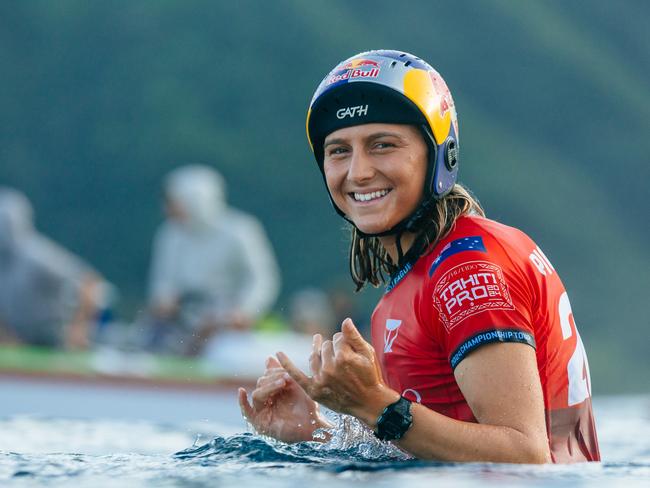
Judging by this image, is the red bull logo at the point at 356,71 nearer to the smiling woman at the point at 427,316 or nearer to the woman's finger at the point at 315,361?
the smiling woman at the point at 427,316

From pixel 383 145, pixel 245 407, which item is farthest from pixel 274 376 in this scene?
pixel 383 145

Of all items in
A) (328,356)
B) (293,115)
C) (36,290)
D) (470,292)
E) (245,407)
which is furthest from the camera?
(293,115)

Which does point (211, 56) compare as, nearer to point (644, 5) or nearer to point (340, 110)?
point (644, 5)

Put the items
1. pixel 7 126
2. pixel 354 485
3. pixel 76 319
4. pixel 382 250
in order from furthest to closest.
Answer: pixel 7 126 → pixel 76 319 → pixel 382 250 → pixel 354 485

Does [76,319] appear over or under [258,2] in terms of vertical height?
under

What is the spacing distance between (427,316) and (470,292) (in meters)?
0.27

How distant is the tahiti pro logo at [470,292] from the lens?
3725 mm

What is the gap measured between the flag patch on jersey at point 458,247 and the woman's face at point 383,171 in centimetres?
31

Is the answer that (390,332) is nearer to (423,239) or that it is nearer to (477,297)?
(423,239)

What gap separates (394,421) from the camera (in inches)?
146

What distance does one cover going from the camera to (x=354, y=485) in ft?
11.9

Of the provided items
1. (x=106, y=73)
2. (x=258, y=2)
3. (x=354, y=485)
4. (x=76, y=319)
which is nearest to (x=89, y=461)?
(x=354, y=485)

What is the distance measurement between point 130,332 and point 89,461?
8.47 metres

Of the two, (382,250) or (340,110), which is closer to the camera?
(340,110)
